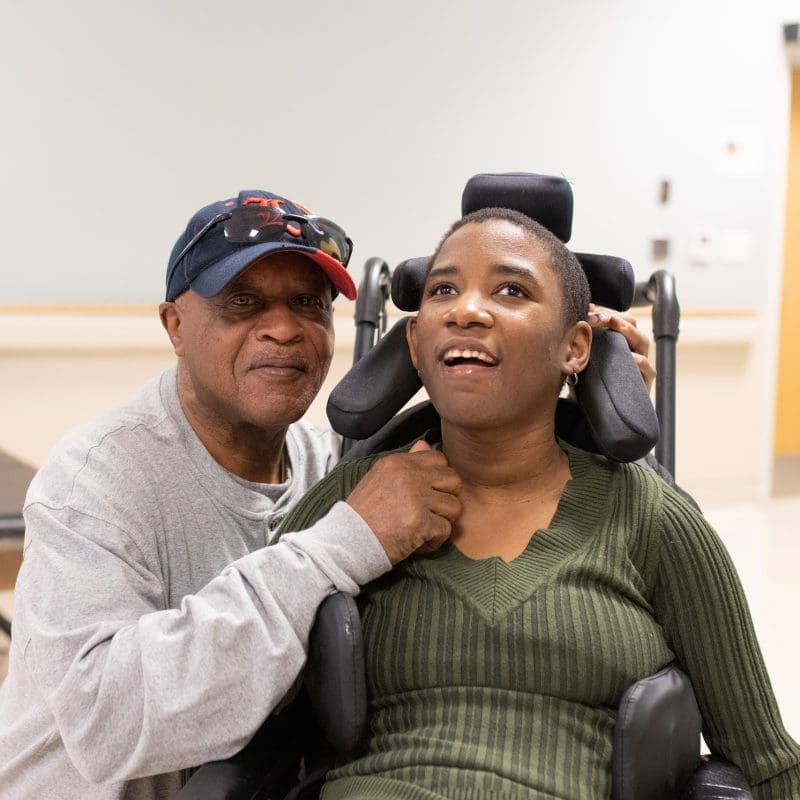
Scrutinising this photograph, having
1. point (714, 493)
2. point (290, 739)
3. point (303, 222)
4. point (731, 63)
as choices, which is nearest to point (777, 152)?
point (731, 63)

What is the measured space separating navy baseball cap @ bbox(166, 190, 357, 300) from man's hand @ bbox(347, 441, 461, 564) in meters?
0.33

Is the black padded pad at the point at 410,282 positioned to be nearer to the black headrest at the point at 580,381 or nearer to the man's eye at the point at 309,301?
the black headrest at the point at 580,381

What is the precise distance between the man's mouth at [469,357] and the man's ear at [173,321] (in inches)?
18.3

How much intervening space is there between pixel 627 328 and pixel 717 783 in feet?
2.17

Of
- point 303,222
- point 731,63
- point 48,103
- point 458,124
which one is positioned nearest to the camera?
point 303,222

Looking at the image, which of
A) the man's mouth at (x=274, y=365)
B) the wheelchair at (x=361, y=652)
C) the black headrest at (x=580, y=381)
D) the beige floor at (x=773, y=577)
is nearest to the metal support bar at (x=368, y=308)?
the wheelchair at (x=361, y=652)

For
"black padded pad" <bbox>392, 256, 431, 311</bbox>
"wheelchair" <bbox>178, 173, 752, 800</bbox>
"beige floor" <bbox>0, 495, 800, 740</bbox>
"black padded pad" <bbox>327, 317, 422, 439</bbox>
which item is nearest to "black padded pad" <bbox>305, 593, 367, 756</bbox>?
"wheelchair" <bbox>178, 173, 752, 800</bbox>

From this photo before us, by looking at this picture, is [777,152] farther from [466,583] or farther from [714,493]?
[466,583]

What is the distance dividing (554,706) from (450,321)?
49 centimetres

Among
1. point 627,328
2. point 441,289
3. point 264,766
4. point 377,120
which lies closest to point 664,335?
point 627,328

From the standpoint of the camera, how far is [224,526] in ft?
4.85

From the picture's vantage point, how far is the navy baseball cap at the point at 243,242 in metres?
1.41

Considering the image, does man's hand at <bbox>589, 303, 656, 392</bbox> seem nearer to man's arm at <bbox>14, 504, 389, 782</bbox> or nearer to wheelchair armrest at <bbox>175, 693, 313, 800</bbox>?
man's arm at <bbox>14, 504, 389, 782</bbox>

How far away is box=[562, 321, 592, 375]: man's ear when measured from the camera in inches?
53.5
